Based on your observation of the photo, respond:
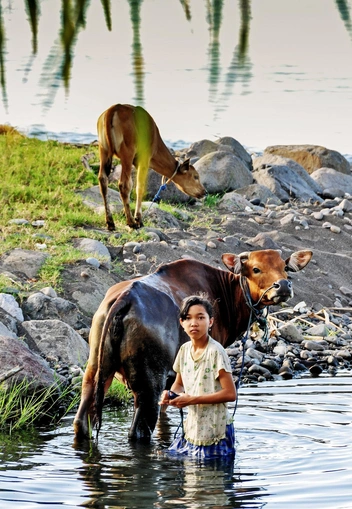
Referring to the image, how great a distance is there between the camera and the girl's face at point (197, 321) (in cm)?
565

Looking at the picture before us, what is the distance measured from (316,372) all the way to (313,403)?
1730 millimetres

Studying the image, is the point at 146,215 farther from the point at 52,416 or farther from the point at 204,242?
the point at 52,416

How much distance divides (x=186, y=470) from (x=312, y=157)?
58.7 feet

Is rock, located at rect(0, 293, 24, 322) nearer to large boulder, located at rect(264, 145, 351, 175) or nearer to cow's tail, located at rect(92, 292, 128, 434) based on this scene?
cow's tail, located at rect(92, 292, 128, 434)

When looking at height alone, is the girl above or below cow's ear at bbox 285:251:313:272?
below

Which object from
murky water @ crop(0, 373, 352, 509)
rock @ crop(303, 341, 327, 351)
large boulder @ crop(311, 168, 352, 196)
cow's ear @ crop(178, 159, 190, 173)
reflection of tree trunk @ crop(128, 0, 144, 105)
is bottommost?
rock @ crop(303, 341, 327, 351)

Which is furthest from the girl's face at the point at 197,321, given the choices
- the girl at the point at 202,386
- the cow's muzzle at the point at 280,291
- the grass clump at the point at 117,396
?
the grass clump at the point at 117,396

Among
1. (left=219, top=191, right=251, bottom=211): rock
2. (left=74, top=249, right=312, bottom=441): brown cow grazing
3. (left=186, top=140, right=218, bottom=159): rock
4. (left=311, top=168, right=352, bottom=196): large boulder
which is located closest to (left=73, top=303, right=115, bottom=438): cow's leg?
(left=74, top=249, right=312, bottom=441): brown cow grazing

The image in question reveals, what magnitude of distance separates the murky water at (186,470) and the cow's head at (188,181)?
8.36m

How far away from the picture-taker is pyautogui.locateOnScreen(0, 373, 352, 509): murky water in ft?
17.1

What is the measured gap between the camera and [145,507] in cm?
507

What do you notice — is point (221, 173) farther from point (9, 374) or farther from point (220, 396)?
point (220, 396)

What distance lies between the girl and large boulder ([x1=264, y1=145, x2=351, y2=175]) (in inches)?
684

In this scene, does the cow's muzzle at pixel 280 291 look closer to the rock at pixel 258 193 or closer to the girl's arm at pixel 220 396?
the girl's arm at pixel 220 396
